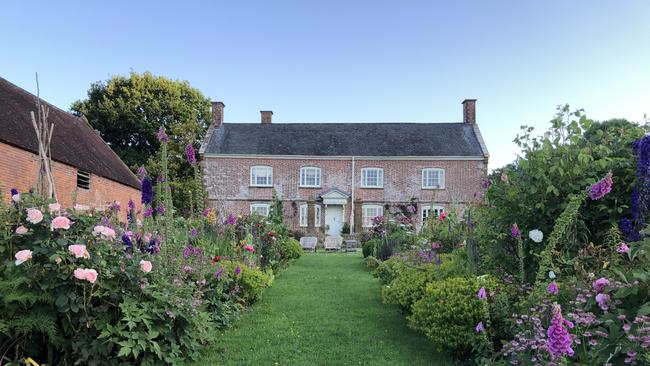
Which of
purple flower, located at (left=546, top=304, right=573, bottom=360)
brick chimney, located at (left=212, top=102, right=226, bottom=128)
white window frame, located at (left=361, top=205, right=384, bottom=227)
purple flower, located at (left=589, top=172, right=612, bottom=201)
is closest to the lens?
purple flower, located at (left=546, top=304, right=573, bottom=360)

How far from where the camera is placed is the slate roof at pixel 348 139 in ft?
84.8

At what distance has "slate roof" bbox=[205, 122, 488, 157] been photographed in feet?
84.8

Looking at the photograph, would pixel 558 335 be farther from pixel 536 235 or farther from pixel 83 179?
pixel 83 179

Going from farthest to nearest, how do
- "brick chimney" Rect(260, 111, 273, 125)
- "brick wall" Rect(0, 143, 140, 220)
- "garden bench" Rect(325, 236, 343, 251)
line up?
"brick chimney" Rect(260, 111, 273, 125), "garden bench" Rect(325, 236, 343, 251), "brick wall" Rect(0, 143, 140, 220)

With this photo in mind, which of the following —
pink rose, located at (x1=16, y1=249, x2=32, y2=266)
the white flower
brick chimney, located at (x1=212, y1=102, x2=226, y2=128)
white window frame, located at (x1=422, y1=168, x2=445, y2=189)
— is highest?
brick chimney, located at (x1=212, y1=102, x2=226, y2=128)

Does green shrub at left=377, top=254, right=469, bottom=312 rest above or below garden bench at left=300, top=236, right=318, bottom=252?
above

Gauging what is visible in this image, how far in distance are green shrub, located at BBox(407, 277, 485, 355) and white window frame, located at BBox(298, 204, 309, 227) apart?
2148 cm

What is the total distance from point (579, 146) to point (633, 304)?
6.92 ft

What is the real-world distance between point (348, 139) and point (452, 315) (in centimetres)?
2355

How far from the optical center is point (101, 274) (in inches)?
130

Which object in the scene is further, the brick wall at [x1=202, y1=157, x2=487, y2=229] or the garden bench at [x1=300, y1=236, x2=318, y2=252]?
the brick wall at [x1=202, y1=157, x2=487, y2=229]

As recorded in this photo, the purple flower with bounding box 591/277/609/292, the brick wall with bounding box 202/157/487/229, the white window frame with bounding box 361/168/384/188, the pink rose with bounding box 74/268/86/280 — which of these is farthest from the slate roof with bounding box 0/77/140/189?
the purple flower with bounding box 591/277/609/292

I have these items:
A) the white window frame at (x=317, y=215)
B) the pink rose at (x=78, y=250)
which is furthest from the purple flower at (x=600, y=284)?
the white window frame at (x=317, y=215)

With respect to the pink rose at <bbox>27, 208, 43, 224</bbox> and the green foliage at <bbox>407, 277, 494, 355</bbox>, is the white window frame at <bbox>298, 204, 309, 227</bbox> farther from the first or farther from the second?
the pink rose at <bbox>27, 208, 43, 224</bbox>
